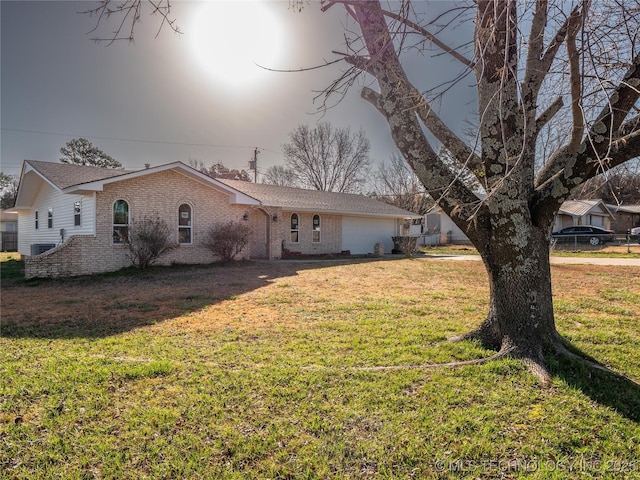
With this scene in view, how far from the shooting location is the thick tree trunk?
12.4 ft

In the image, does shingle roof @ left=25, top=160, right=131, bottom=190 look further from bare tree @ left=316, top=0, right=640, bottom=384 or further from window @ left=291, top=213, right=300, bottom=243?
bare tree @ left=316, top=0, right=640, bottom=384

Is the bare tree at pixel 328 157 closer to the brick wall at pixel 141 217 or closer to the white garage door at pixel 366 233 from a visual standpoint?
the white garage door at pixel 366 233

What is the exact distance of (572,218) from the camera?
31.5 m

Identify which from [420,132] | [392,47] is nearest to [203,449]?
[420,132]

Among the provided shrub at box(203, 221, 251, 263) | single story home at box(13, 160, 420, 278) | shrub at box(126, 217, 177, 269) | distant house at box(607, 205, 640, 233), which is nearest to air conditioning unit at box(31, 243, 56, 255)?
single story home at box(13, 160, 420, 278)

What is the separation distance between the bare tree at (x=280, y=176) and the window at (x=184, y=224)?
2552cm

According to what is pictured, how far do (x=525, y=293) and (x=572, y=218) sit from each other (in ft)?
113

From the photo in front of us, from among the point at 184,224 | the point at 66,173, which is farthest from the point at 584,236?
the point at 66,173

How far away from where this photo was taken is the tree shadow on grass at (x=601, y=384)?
296 cm

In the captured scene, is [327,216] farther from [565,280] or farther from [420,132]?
[420,132]

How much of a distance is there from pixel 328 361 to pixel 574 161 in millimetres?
3243

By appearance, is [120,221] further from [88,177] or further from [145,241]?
[88,177]

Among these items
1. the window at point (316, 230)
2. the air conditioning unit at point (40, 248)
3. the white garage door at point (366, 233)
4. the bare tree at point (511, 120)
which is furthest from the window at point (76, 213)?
the white garage door at point (366, 233)

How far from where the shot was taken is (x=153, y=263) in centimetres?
1276
